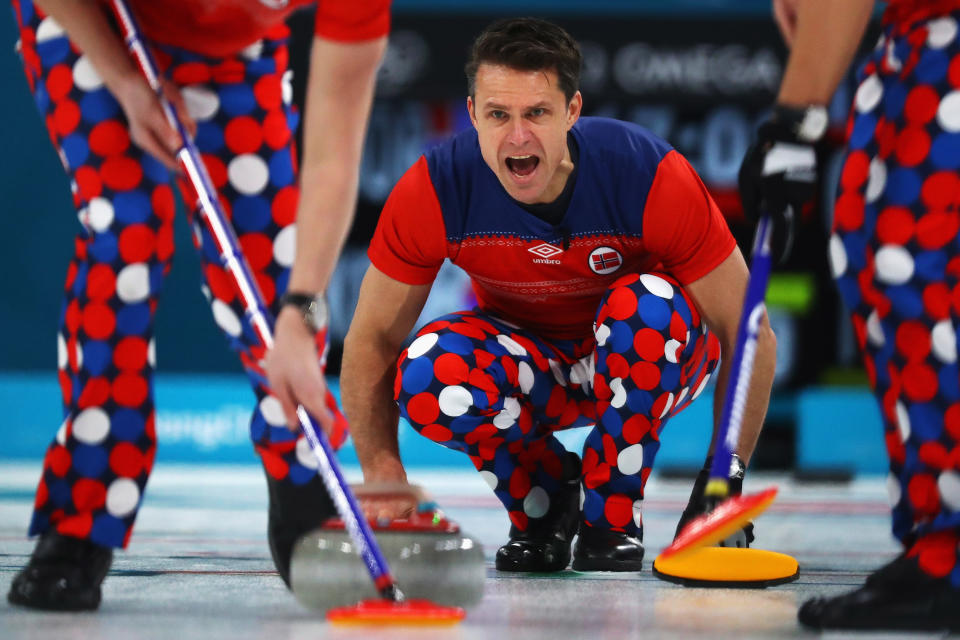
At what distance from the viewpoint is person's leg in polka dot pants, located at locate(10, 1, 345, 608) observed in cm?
201

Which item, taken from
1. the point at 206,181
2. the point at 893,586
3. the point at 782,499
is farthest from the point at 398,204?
the point at 782,499

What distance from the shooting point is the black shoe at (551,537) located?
2.62 m

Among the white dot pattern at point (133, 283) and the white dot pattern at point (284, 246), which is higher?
the white dot pattern at point (284, 246)

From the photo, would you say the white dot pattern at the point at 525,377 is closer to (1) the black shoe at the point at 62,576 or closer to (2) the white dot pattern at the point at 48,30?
(1) the black shoe at the point at 62,576

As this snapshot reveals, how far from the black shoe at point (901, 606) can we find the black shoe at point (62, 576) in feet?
3.52

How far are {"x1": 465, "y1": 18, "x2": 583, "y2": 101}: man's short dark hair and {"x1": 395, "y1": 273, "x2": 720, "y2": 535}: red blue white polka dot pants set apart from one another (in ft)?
1.55

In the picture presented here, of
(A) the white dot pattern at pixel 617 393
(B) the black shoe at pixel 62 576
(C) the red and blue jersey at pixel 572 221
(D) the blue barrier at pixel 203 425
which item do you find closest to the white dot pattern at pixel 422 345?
(C) the red and blue jersey at pixel 572 221

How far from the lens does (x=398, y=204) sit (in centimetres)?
275

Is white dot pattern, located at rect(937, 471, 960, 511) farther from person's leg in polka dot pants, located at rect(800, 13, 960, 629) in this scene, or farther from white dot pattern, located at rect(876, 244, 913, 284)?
white dot pattern, located at rect(876, 244, 913, 284)

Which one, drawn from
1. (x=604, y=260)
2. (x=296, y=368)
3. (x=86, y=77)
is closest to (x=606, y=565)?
(x=604, y=260)

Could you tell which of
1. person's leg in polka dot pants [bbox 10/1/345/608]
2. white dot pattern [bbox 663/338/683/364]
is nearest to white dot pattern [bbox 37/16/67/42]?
person's leg in polka dot pants [bbox 10/1/345/608]

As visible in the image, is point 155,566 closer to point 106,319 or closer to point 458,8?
point 106,319

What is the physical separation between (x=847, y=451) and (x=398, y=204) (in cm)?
398

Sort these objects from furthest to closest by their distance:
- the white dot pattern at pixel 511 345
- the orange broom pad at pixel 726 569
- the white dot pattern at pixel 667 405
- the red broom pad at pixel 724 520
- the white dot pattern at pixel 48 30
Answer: the white dot pattern at pixel 511 345
the white dot pattern at pixel 667 405
the orange broom pad at pixel 726 569
the white dot pattern at pixel 48 30
the red broom pad at pixel 724 520
